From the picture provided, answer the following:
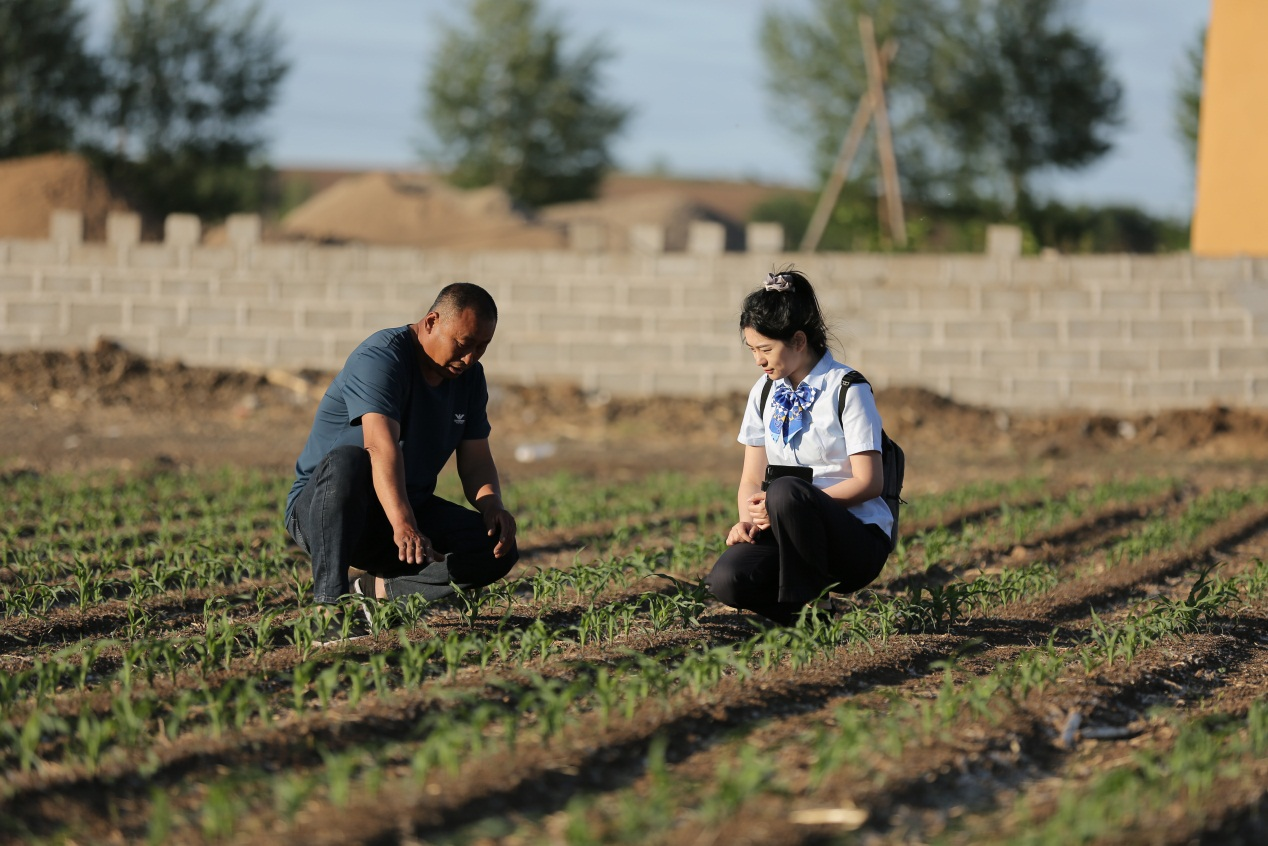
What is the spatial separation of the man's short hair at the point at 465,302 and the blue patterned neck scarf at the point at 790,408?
105 centimetres

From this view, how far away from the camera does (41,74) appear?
25688mm

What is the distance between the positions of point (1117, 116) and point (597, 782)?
29.7 m

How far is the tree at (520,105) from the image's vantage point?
107ft

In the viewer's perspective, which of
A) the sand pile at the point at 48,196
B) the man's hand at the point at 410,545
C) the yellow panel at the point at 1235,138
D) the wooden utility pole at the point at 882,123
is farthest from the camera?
the sand pile at the point at 48,196

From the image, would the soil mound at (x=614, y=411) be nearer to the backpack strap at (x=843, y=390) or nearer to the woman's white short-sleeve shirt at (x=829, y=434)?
the woman's white short-sleeve shirt at (x=829, y=434)

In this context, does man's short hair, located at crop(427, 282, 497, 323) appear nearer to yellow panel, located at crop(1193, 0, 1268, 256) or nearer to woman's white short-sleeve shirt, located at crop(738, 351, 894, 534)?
woman's white short-sleeve shirt, located at crop(738, 351, 894, 534)

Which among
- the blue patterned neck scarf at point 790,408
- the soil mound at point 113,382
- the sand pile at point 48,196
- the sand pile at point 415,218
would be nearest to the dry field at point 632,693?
the blue patterned neck scarf at point 790,408

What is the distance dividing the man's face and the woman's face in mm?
923

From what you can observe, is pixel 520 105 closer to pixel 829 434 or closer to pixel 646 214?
pixel 646 214

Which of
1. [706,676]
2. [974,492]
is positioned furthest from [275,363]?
[706,676]

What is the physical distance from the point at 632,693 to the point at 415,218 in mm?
20521

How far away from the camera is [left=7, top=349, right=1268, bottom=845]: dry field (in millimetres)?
3361

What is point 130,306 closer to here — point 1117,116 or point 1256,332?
point 1256,332

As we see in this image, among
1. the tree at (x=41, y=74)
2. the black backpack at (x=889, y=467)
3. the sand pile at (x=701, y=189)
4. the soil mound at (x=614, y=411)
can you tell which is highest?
the sand pile at (x=701, y=189)
